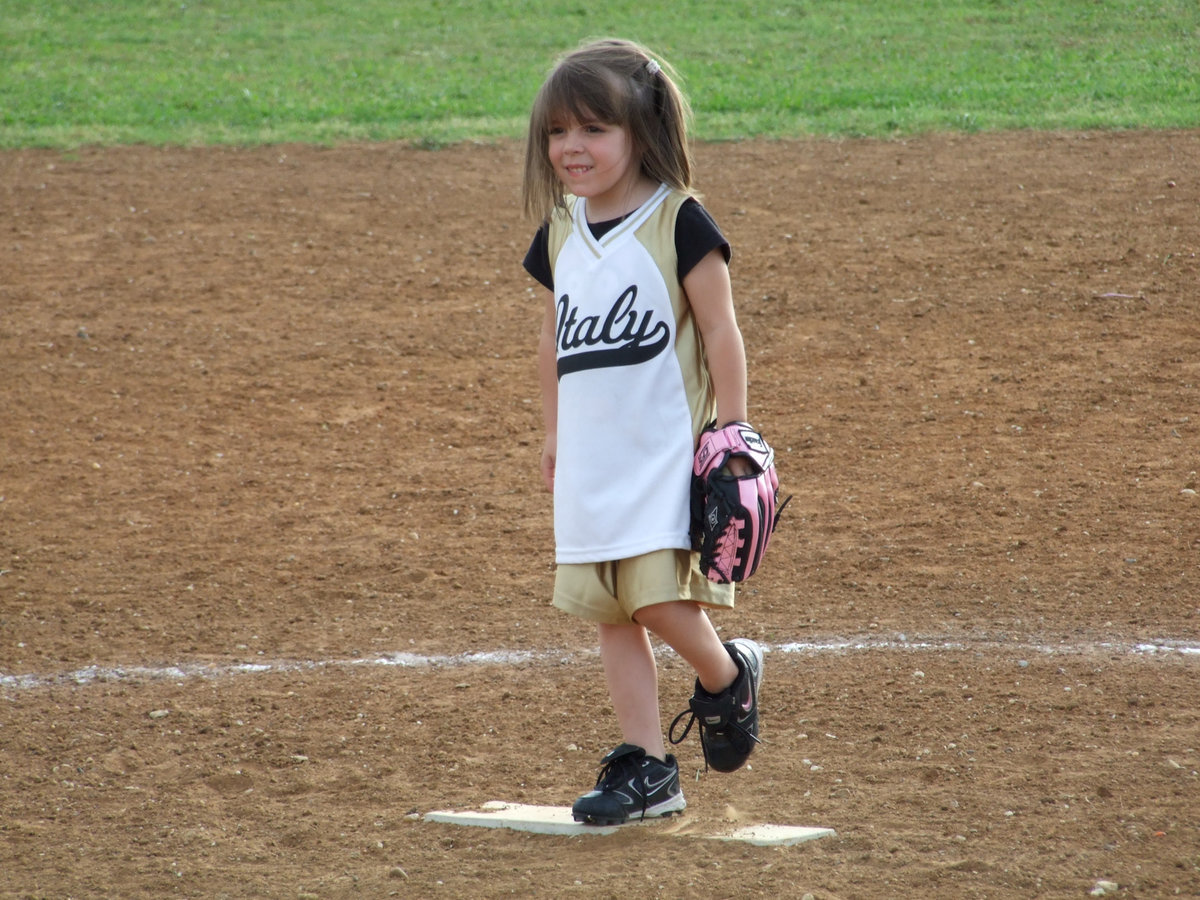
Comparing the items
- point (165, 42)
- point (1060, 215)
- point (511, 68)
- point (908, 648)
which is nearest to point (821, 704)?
point (908, 648)

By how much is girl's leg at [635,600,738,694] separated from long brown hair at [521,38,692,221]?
96 centimetres

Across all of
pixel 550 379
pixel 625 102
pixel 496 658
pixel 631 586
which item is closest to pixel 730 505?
pixel 631 586

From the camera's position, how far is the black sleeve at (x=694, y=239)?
2.88 metres

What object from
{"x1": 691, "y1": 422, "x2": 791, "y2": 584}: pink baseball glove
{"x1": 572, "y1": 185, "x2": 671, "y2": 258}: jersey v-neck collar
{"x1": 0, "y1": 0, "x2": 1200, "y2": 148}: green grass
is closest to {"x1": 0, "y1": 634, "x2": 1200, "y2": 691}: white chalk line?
{"x1": 691, "y1": 422, "x2": 791, "y2": 584}: pink baseball glove

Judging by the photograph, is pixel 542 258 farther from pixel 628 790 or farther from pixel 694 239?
pixel 628 790

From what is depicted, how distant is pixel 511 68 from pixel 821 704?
10882mm

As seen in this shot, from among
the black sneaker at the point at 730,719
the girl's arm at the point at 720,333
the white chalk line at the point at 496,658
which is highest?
the girl's arm at the point at 720,333

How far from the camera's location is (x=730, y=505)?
9.12 ft

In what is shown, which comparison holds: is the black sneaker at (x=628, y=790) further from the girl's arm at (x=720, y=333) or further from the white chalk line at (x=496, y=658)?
the white chalk line at (x=496, y=658)

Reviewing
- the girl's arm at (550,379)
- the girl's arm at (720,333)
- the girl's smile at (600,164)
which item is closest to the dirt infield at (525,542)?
the girl's arm at (550,379)

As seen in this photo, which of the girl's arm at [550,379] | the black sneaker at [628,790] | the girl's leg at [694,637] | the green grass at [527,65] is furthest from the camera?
the green grass at [527,65]

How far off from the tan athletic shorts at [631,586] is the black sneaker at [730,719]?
214 millimetres

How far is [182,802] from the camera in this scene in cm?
335

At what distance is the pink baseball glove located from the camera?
2.79 meters
